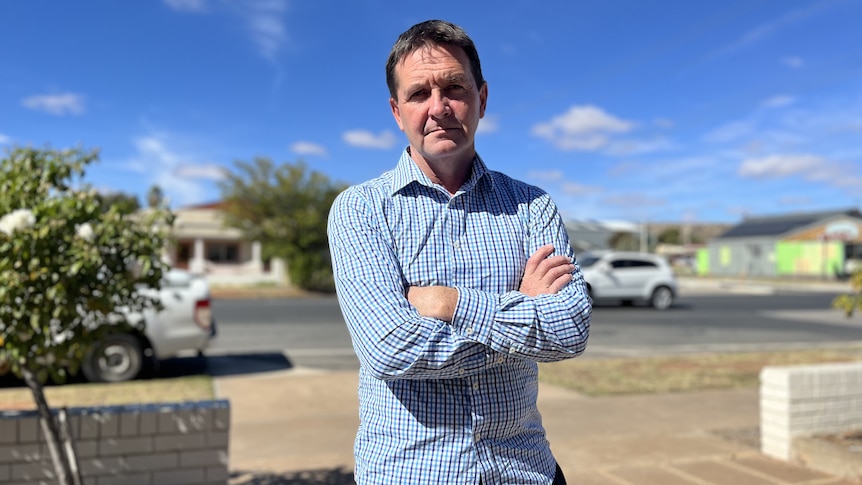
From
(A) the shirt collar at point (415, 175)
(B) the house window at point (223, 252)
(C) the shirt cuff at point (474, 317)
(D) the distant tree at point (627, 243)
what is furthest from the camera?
(D) the distant tree at point (627, 243)

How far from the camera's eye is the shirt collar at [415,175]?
194 cm

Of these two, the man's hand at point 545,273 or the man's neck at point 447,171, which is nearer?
the man's hand at point 545,273

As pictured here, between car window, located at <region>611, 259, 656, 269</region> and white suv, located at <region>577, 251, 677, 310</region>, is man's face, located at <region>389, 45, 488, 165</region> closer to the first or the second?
white suv, located at <region>577, 251, 677, 310</region>

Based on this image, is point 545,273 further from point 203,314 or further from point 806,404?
point 203,314

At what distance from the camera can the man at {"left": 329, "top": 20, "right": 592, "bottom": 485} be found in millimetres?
1685

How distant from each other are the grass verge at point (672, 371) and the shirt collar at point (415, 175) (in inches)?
244

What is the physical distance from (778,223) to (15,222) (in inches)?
2142

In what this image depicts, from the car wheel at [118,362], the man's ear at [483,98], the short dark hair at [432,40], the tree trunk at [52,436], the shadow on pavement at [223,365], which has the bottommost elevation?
the shadow on pavement at [223,365]

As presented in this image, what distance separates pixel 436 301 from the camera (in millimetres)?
1721

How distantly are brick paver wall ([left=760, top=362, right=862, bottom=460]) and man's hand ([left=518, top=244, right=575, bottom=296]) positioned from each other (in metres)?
4.06

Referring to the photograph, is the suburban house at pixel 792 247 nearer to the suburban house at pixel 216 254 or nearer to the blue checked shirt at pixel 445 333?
the suburban house at pixel 216 254

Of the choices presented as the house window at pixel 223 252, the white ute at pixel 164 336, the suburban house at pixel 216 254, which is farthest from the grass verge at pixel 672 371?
the house window at pixel 223 252

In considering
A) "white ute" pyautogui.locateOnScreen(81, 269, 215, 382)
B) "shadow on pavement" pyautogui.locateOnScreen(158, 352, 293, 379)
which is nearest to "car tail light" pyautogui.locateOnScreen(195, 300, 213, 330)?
"white ute" pyautogui.locateOnScreen(81, 269, 215, 382)

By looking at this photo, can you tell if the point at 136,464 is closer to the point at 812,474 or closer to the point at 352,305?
the point at 352,305
